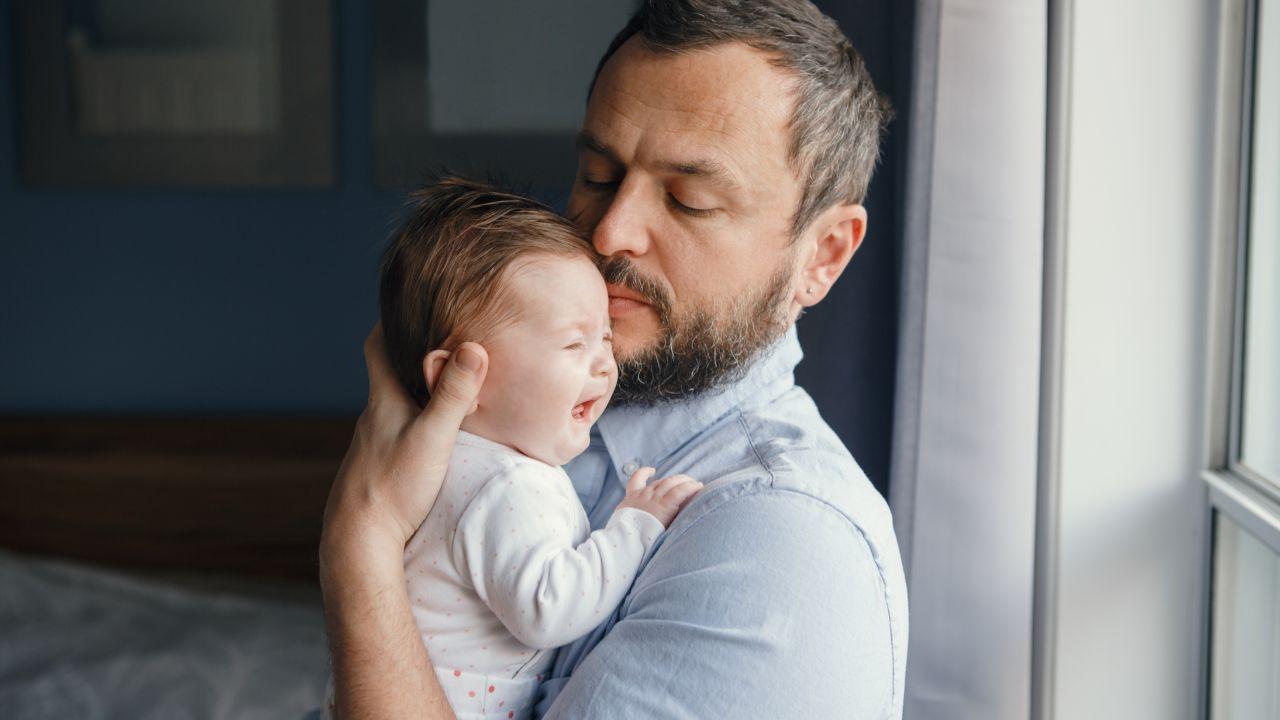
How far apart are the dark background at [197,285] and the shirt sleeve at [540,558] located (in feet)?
7.08

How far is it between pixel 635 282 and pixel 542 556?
0.33 m

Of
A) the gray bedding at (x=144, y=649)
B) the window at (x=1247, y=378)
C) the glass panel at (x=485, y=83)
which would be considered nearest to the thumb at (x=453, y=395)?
the window at (x=1247, y=378)

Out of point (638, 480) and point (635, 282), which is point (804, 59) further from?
point (638, 480)

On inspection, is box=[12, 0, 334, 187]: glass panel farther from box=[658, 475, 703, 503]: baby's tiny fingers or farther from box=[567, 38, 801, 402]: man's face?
box=[658, 475, 703, 503]: baby's tiny fingers

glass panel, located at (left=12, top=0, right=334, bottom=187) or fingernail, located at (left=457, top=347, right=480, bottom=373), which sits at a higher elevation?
glass panel, located at (left=12, top=0, right=334, bottom=187)

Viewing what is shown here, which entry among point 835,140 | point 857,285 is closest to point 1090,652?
point 857,285

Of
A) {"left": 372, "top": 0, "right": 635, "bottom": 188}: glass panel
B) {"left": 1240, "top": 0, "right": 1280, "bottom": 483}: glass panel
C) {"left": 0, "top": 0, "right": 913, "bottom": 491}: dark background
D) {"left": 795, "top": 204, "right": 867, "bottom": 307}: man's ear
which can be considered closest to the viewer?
{"left": 795, "top": 204, "right": 867, "bottom": 307}: man's ear

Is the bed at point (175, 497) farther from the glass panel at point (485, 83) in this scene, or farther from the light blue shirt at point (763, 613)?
the light blue shirt at point (763, 613)

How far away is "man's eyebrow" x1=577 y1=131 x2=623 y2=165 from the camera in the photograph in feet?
3.78

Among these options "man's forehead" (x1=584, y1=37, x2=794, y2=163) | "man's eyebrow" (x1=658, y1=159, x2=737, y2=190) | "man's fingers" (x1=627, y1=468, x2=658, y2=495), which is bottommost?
"man's fingers" (x1=627, y1=468, x2=658, y2=495)

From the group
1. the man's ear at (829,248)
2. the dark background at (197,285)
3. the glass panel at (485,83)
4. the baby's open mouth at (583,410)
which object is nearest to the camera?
the baby's open mouth at (583,410)

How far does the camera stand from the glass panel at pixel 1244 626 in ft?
4.86

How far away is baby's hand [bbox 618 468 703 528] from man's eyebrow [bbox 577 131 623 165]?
0.35 metres

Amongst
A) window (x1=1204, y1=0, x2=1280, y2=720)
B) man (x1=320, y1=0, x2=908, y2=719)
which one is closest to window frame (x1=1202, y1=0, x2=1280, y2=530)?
window (x1=1204, y1=0, x2=1280, y2=720)
